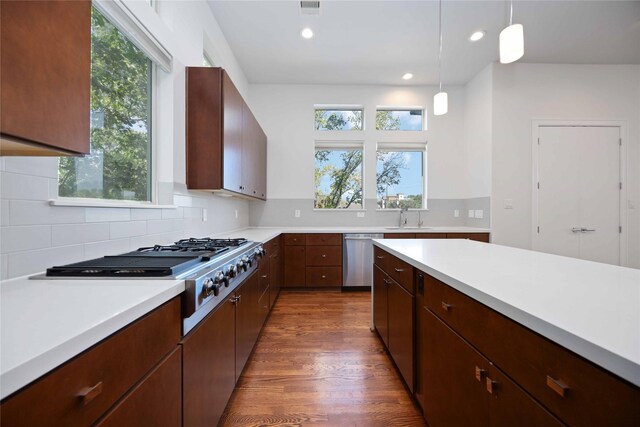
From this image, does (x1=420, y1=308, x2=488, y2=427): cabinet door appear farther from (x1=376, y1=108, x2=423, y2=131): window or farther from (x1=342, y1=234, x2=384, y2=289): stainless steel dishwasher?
(x1=376, y1=108, x2=423, y2=131): window

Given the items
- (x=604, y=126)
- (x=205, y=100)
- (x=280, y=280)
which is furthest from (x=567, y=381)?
(x=604, y=126)

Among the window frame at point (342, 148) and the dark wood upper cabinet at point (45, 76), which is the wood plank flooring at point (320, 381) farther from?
the window frame at point (342, 148)

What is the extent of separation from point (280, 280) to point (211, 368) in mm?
2547

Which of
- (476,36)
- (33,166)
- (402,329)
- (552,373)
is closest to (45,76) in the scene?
(33,166)

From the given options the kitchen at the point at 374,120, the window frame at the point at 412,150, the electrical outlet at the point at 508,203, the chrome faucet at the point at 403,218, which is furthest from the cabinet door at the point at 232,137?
the electrical outlet at the point at 508,203

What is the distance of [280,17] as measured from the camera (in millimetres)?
2844

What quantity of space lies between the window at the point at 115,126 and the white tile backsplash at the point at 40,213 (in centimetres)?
13

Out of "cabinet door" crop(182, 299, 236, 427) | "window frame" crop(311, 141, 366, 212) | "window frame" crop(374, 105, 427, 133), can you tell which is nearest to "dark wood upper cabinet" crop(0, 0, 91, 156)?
"cabinet door" crop(182, 299, 236, 427)

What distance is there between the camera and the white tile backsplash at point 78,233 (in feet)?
3.66

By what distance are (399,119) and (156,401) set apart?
4638 millimetres

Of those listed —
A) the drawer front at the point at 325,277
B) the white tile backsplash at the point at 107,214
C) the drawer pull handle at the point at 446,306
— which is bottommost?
the drawer front at the point at 325,277

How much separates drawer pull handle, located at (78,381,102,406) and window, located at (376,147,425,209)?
4247mm

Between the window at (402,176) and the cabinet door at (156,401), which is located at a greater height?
the window at (402,176)

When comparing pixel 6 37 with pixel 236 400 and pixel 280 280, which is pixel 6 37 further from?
pixel 280 280
